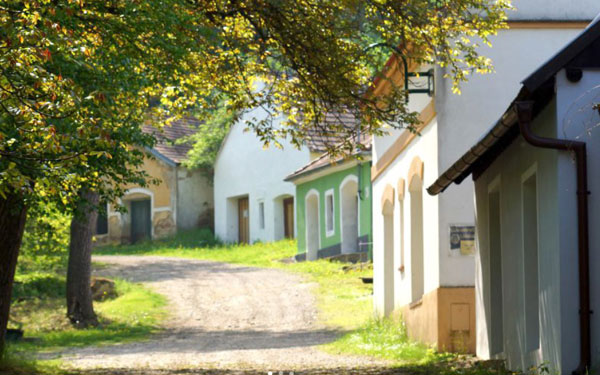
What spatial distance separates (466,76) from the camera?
1515cm

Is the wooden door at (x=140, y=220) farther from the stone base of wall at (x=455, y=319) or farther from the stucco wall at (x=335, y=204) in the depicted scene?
the stone base of wall at (x=455, y=319)

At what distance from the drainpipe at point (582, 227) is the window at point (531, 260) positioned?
5.62 feet

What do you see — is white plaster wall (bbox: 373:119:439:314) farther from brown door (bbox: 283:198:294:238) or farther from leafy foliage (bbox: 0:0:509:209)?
brown door (bbox: 283:198:294:238)

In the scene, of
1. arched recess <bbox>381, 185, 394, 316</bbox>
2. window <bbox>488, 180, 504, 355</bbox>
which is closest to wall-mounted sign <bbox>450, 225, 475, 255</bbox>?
window <bbox>488, 180, 504, 355</bbox>

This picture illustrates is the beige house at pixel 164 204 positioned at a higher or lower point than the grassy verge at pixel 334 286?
higher

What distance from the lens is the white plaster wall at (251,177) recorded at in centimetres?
4028

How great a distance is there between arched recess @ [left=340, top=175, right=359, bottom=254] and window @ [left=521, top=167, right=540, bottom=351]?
72.1 ft

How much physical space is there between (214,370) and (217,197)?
105 ft

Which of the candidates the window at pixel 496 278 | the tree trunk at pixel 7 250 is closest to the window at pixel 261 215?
the tree trunk at pixel 7 250

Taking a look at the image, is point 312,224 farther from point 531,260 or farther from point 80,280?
point 531,260

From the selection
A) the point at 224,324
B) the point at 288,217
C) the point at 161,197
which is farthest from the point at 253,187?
the point at 224,324

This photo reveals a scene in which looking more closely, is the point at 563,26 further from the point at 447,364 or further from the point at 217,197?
the point at 217,197

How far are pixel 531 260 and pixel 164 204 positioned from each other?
120 feet

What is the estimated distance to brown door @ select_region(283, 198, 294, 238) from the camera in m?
41.1
